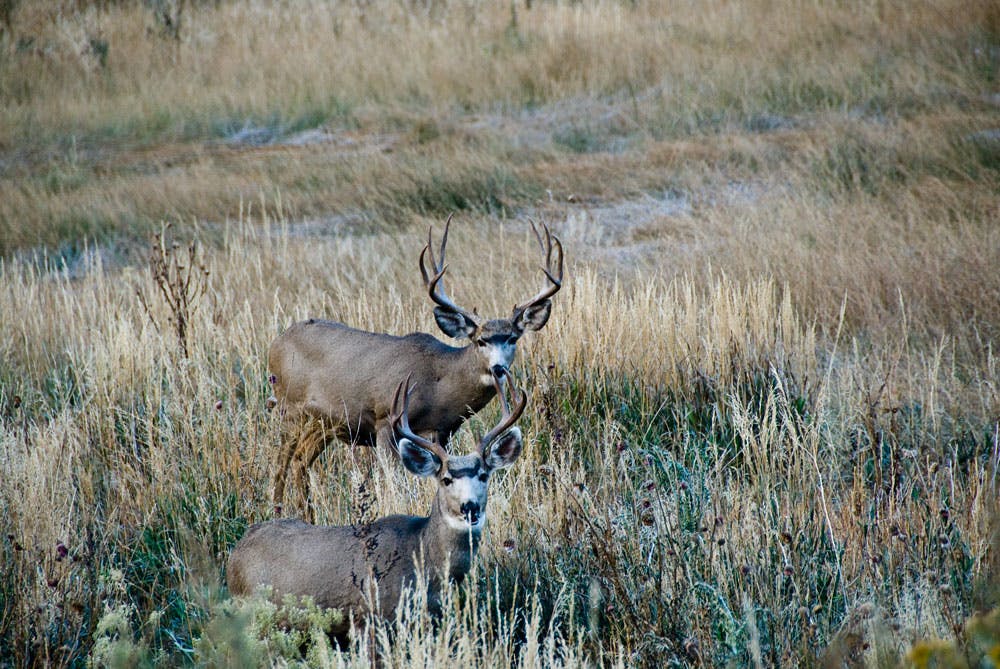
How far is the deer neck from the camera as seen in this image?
482cm

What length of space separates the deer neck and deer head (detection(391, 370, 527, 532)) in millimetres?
46

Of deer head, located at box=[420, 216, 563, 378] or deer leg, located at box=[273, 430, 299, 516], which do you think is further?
deer leg, located at box=[273, 430, 299, 516]

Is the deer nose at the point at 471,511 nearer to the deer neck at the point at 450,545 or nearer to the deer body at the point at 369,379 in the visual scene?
the deer neck at the point at 450,545

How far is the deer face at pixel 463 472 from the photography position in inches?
183

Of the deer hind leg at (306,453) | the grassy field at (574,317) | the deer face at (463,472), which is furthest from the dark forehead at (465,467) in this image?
the deer hind leg at (306,453)

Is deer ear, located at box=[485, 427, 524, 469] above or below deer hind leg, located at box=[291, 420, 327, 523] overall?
above

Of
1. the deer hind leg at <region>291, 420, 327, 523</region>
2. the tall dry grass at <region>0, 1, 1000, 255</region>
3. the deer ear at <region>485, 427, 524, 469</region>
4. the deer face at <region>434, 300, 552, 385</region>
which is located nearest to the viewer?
the deer ear at <region>485, 427, 524, 469</region>

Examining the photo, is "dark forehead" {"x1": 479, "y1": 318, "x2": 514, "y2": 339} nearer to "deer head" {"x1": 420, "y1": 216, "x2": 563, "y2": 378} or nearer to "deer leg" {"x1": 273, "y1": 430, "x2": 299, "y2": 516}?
"deer head" {"x1": 420, "y1": 216, "x2": 563, "y2": 378}

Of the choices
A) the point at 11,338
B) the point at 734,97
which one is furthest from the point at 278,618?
the point at 734,97

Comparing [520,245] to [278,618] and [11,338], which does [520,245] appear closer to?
[11,338]

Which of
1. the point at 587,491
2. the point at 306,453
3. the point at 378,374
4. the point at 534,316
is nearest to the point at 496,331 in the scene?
the point at 534,316

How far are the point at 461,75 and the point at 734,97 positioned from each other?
212 inches

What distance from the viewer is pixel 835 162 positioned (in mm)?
13898

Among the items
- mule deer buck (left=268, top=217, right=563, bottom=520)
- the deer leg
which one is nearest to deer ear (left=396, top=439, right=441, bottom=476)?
mule deer buck (left=268, top=217, right=563, bottom=520)
